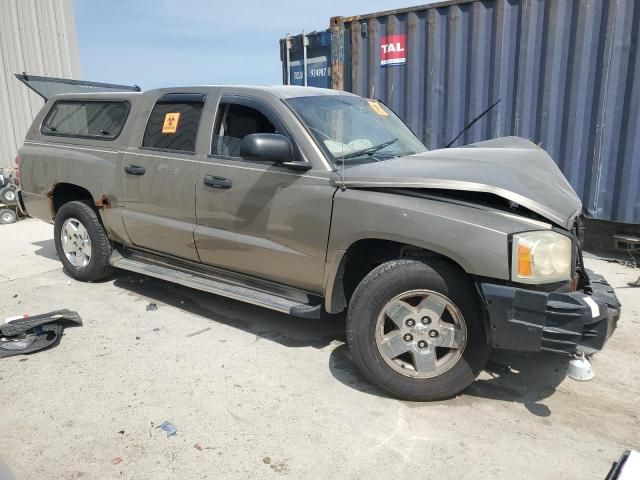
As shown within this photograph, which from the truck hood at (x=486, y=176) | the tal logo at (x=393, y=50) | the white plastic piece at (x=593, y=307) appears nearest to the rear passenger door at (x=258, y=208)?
the truck hood at (x=486, y=176)

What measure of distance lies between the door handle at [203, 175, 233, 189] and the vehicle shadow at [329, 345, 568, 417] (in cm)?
145

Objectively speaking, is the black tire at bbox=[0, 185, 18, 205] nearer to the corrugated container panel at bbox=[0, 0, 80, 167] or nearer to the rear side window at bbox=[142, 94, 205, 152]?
the corrugated container panel at bbox=[0, 0, 80, 167]

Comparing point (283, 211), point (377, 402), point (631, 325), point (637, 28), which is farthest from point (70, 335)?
point (637, 28)

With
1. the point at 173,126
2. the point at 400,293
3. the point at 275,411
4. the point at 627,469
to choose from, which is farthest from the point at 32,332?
the point at 627,469

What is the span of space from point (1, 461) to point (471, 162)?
2712 mm

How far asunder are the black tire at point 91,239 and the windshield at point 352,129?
2.45m

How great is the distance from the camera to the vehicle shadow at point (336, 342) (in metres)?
3.23

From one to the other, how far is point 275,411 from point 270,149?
1.60 m

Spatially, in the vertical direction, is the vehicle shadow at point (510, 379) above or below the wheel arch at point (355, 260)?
below

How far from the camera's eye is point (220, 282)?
13.3 ft

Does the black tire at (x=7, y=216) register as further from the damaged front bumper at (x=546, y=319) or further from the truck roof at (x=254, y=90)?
the damaged front bumper at (x=546, y=319)

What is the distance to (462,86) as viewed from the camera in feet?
21.7

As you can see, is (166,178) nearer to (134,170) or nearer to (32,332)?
(134,170)

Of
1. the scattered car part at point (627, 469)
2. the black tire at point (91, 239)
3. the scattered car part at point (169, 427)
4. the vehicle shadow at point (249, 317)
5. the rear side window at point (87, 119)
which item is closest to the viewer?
the scattered car part at point (627, 469)
